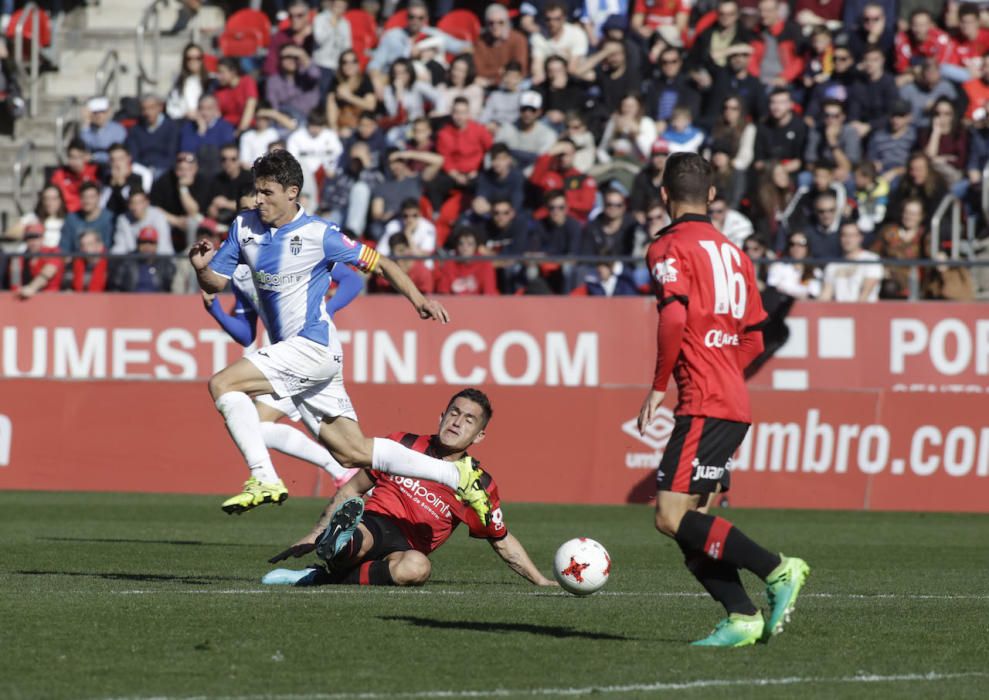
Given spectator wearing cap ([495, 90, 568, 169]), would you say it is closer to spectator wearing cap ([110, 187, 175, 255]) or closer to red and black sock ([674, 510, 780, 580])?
spectator wearing cap ([110, 187, 175, 255])

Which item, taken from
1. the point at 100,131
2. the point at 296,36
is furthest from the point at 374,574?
the point at 296,36

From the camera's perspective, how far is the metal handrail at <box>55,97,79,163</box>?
24.3 m

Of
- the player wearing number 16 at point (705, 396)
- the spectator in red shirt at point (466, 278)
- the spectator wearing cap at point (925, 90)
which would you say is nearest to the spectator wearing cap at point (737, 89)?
the spectator wearing cap at point (925, 90)

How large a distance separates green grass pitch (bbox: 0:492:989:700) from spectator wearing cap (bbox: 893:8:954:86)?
11.0 metres

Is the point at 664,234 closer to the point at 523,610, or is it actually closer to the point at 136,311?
the point at 523,610

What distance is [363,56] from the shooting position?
982 inches

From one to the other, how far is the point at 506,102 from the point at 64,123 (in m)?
6.75

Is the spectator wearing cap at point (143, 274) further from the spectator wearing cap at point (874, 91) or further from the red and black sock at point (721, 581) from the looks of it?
the red and black sock at point (721, 581)

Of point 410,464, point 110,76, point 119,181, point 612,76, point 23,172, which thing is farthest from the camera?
point 110,76

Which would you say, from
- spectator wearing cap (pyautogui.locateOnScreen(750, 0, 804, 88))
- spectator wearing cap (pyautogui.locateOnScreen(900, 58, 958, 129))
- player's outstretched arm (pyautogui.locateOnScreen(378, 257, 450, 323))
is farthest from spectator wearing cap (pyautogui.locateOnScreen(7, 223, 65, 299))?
player's outstretched arm (pyautogui.locateOnScreen(378, 257, 450, 323))

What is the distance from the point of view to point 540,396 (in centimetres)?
1875

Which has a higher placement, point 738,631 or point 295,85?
point 295,85

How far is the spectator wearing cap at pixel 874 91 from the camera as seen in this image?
2241cm

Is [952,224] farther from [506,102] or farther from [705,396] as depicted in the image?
[705,396]
